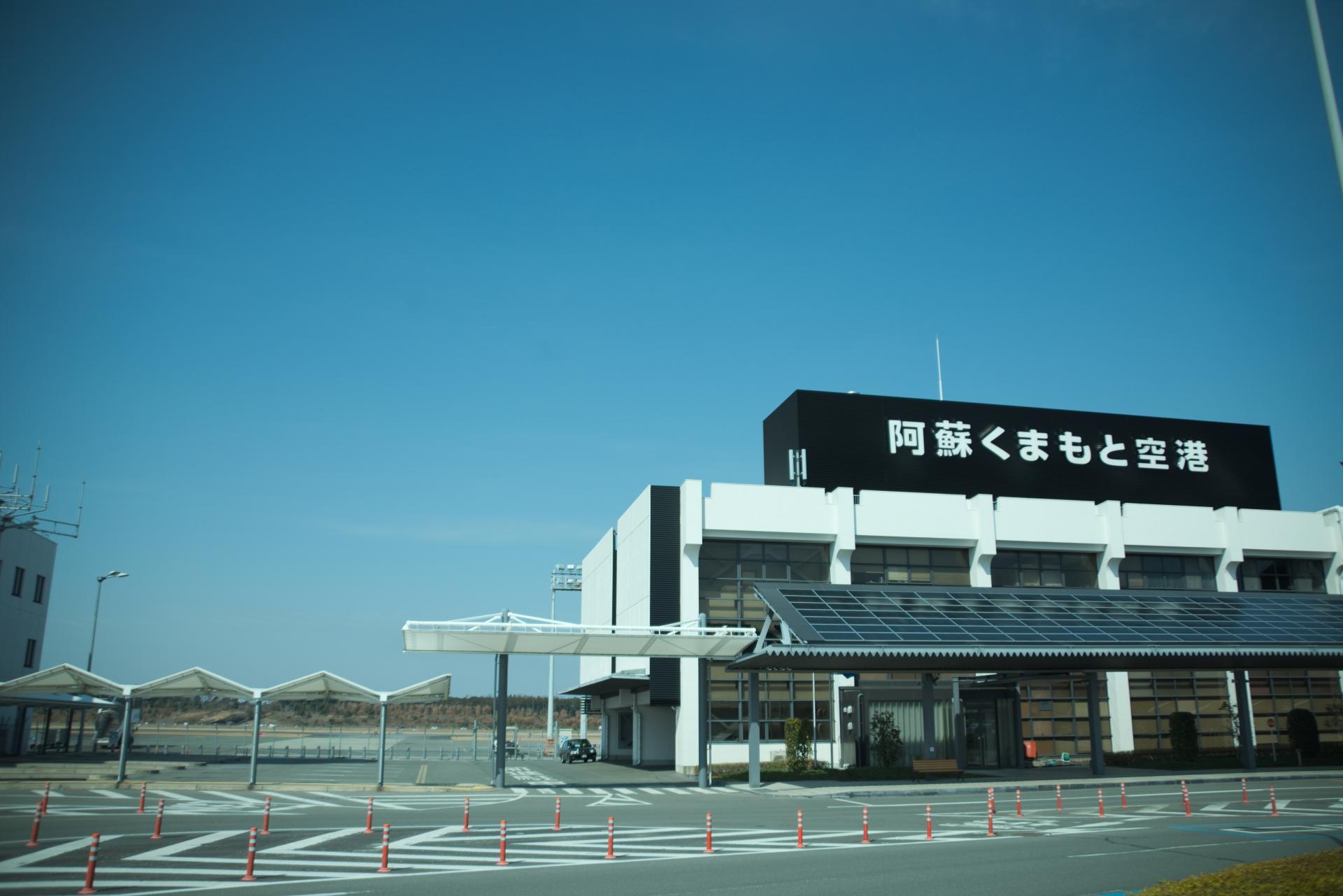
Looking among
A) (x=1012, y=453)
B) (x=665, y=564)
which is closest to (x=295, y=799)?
(x=665, y=564)

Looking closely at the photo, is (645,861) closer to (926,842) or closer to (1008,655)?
(926,842)

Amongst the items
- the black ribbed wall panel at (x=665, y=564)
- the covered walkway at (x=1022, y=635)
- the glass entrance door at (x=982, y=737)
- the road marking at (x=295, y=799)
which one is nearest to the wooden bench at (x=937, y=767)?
the covered walkway at (x=1022, y=635)

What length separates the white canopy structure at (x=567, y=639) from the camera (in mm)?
32219

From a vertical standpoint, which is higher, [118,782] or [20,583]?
[20,583]

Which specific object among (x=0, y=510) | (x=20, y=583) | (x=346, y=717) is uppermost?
(x=0, y=510)

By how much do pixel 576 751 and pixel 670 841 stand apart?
40.8 m

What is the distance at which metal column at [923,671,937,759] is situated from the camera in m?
35.4

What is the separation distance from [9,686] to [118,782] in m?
8.75

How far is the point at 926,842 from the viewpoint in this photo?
1931 cm

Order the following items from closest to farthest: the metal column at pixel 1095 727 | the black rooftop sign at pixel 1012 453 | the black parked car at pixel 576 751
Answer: the metal column at pixel 1095 727
the black rooftop sign at pixel 1012 453
the black parked car at pixel 576 751

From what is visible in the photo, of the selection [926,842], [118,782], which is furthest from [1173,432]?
[118,782]

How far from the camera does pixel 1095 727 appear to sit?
3759 cm

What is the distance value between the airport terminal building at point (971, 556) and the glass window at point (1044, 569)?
0.30 feet

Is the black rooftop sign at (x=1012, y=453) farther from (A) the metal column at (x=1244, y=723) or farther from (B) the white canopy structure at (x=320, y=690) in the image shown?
(B) the white canopy structure at (x=320, y=690)
